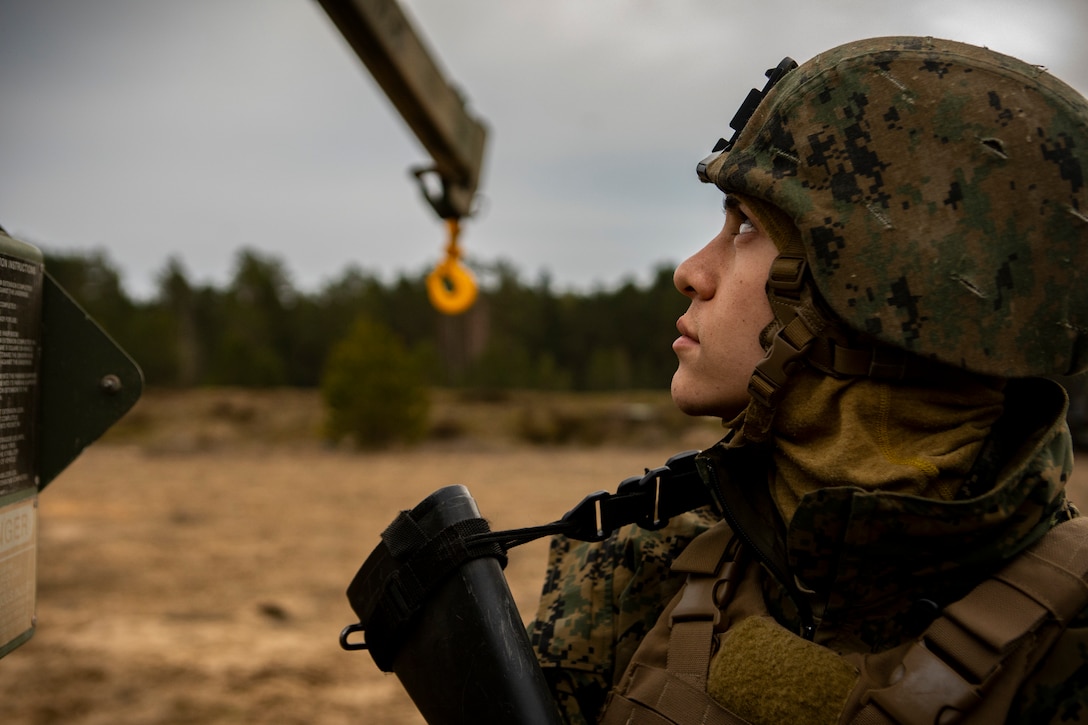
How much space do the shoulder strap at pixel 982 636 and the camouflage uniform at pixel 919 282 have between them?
0.20ft

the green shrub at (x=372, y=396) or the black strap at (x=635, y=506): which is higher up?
the black strap at (x=635, y=506)

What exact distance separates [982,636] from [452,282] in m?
2.86

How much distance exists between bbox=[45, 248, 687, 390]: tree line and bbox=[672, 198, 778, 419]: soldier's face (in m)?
28.9

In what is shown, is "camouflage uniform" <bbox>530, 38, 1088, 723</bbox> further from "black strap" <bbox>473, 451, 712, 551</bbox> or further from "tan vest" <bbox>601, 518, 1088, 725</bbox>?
"black strap" <bbox>473, 451, 712, 551</bbox>


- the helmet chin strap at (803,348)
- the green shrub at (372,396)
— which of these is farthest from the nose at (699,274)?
the green shrub at (372,396)

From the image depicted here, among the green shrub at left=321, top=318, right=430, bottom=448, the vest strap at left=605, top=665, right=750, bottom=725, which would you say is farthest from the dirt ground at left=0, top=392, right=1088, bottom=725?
the vest strap at left=605, top=665, right=750, bottom=725

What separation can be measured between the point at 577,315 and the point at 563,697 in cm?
3578

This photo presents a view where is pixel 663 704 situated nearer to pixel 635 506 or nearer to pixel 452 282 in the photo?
pixel 635 506

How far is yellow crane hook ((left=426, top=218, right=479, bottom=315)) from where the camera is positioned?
3787 mm

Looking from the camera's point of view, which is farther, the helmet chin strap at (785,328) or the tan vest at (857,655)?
the helmet chin strap at (785,328)

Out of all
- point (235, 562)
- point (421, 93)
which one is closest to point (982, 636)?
point (421, 93)

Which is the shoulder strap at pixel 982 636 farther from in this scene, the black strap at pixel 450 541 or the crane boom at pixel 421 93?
the crane boom at pixel 421 93

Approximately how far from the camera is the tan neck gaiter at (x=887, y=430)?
1.47m

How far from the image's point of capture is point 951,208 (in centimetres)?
151
